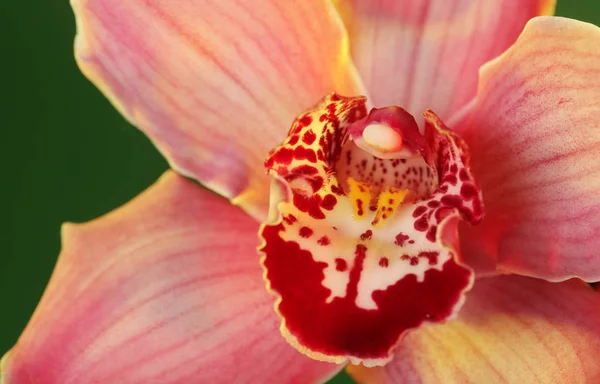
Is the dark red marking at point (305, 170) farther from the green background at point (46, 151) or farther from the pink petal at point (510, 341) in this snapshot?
the green background at point (46, 151)

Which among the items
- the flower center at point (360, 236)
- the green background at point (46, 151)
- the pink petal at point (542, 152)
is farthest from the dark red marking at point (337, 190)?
the green background at point (46, 151)

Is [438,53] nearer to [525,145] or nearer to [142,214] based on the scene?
[525,145]

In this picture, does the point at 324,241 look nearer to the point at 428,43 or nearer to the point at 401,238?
the point at 401,238

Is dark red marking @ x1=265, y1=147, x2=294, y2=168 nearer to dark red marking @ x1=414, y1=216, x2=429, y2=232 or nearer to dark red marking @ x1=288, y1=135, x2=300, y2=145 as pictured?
dark red marking @ x1=288, y1=135, x2=300, y2=145

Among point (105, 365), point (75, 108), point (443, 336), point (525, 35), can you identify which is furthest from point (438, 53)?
point (75, 108)

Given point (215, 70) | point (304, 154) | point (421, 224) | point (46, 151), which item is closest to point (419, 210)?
point (421, 224)

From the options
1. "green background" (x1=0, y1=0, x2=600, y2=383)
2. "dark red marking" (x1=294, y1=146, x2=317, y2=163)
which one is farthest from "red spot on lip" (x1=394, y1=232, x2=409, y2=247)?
"green background" (x1=0, y1=0, x2=600, y2=383)
